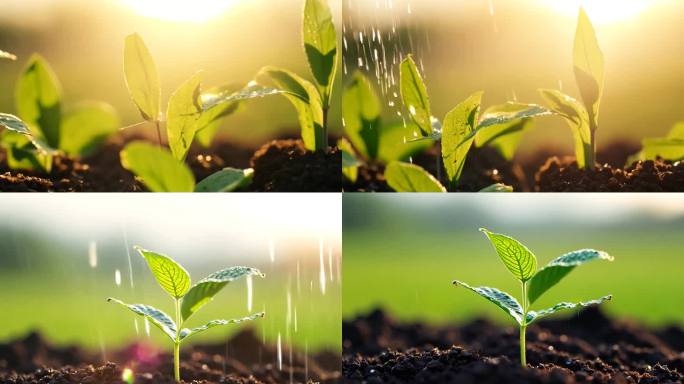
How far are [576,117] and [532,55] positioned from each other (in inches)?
5.9

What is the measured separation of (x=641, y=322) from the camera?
132 cm

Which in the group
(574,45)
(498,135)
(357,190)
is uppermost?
(574,45)

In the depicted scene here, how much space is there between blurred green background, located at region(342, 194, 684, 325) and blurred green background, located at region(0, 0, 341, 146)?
0.79ft

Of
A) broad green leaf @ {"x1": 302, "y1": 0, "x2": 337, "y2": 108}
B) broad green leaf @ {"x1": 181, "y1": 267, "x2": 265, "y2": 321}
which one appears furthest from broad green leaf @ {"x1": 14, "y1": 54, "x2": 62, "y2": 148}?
broad green leaf @ {"x1": 302, "y1": 0, "x2": 337, "y2": 108}

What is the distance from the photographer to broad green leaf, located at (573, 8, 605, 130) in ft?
4.25

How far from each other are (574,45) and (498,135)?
0.23 meters

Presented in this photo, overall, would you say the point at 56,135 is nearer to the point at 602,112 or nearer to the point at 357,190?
the point at 357,190

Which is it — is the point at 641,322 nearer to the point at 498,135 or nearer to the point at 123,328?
the point at 498,135

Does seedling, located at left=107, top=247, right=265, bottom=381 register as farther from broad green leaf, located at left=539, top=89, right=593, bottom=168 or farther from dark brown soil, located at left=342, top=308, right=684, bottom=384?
broad green leaf, located at left=539, top=89, right=593, bottom=168

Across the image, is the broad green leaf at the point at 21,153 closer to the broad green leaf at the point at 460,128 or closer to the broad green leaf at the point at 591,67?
the broad green leaf at the point at 460,128

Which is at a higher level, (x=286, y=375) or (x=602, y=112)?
(x=602, y=112)

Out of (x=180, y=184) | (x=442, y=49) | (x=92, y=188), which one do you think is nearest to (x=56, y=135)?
(x=92, y=188)

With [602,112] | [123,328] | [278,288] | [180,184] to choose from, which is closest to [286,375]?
[278,288]

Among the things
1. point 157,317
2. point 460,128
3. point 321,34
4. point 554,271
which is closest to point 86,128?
point 157,317
